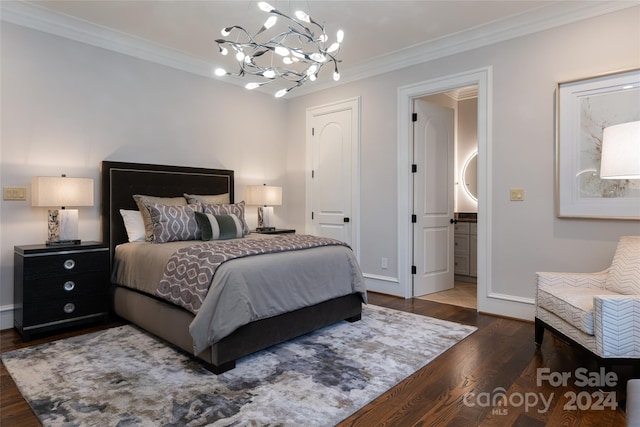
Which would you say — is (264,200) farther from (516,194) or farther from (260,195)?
(516,194)

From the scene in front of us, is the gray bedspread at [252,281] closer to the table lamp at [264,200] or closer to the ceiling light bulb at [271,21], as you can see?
the ceiling light bulb at [271,21]

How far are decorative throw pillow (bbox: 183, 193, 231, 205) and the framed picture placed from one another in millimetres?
3439

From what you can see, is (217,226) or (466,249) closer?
(217,226)

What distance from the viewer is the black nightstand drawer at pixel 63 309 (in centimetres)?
294

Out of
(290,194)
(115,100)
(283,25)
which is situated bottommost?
(290,194)

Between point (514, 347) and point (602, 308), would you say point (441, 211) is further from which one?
point (602, 308)

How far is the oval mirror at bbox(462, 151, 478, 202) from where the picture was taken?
5582 millimetres

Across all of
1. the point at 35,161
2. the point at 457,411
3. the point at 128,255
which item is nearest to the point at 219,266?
the point at 128,255

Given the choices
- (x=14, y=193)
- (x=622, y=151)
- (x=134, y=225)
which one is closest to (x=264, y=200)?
(x=134, y=225)

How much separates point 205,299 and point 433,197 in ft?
10.4

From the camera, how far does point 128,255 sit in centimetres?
337

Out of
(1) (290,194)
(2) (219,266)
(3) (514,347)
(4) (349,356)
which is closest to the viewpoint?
(2) (219,266)

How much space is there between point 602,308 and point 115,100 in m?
4.46

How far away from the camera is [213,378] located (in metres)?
2.30
